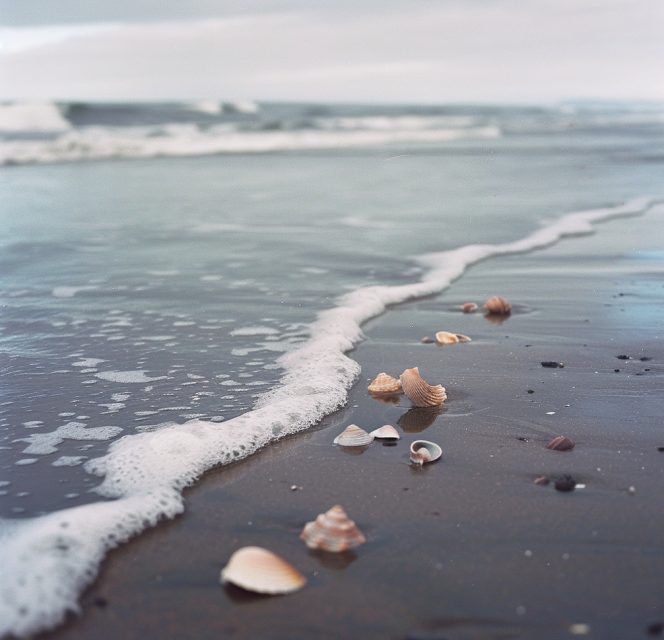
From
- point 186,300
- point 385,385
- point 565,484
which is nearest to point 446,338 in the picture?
point 385,385

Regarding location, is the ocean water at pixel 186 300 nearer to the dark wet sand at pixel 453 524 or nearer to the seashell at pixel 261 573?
the dark wet sand at pixel 453 524

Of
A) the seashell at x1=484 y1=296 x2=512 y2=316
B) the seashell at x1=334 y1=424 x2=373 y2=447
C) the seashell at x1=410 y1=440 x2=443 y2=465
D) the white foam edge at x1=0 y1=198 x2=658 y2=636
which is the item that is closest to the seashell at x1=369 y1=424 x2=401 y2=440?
the seashell at x1=334 y1=424 x2=373 y2=447

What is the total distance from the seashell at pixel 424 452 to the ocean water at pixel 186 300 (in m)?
0.57

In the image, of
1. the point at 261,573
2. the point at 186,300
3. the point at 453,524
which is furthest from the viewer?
the point at 186,300

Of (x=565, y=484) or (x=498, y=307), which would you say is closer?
(x=565, y=484)

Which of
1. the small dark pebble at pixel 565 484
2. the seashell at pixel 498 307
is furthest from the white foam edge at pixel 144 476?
the small dark pebble at pixel 565 484

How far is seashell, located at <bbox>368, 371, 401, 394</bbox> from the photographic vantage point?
13.2 feet

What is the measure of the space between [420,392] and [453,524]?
117 cm

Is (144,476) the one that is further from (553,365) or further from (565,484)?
Result: (553,365)

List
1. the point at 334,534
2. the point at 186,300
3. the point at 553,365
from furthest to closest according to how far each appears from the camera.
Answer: the point at 186,300 → the point at 553,365 → the point at 334,534

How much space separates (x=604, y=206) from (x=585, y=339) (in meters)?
6.05

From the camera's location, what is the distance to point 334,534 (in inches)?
101

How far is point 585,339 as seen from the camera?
4.89 meters

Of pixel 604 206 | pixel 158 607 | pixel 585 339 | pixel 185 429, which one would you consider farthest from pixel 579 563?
pixel 604 206
